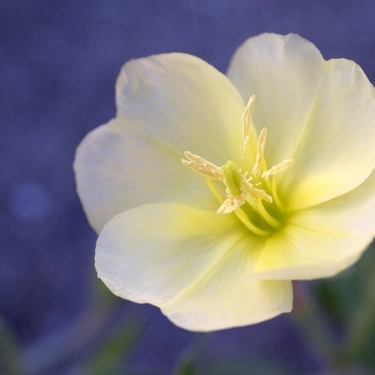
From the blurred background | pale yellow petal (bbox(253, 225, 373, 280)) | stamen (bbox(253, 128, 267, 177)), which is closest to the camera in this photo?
pale yellow petal (bbox(253, 225, 373, 280))

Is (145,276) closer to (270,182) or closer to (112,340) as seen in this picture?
(270,182)

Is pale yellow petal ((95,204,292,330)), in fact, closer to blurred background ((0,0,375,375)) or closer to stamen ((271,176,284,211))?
stamen ((271,176,284,211))

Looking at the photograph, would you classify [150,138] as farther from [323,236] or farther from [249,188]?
[323,236]

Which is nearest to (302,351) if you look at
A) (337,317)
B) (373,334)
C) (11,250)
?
(337,317)

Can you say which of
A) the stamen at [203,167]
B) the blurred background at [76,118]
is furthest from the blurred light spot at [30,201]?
the stamen at [203,167]

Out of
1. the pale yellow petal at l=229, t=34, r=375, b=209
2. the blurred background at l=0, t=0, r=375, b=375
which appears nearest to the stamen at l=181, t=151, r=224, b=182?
the pale yellow petal at l=229, t=34, r=375, b=209

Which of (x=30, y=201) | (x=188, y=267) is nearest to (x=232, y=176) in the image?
(x=188, y=267)

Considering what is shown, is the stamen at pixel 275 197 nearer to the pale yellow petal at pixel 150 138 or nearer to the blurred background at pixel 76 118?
the pale yellow petal at pixel 150 138
